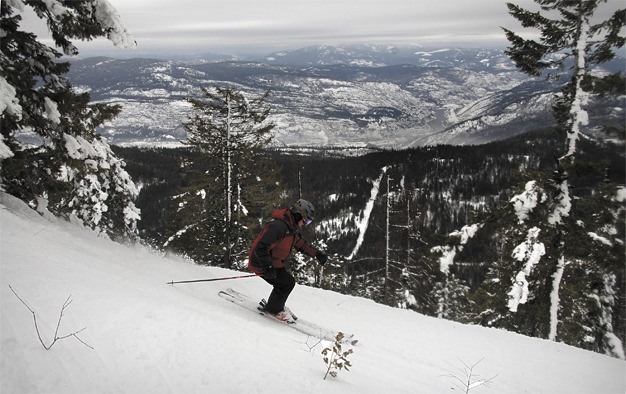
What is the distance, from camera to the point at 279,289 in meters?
6.64

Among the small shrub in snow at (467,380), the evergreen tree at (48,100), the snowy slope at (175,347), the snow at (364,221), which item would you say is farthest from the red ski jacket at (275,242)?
the snow at (364,221)

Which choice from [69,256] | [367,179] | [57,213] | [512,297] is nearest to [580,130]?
[512,297]

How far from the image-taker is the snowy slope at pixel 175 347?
3.08 metres

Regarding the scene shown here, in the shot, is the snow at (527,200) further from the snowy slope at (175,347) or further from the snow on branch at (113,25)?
the snow on branch at (113,25)

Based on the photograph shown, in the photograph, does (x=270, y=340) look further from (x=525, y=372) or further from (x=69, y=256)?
(x=525, y=372)

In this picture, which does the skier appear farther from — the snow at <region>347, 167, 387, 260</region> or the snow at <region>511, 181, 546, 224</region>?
the snow at <region>347, 167, 387, 260</region>

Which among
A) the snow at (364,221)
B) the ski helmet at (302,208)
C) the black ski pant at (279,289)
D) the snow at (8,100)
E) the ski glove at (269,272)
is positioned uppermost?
the snow at (8,100)

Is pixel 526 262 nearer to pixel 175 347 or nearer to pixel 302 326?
pixel 302 326

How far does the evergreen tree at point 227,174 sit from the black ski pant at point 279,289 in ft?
36.9

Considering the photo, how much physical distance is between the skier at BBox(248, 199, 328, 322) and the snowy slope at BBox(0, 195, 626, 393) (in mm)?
585

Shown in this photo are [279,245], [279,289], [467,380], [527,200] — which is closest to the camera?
[467,380]

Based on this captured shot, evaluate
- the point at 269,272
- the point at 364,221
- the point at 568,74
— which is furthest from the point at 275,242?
the point at 364,221

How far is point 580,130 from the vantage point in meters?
12.0

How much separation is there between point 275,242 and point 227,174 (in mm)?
12143
